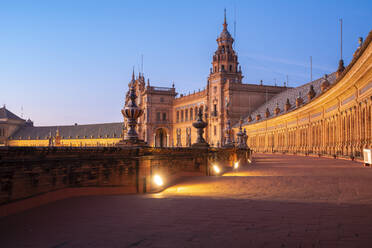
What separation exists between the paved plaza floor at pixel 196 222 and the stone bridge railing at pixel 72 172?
30 cm

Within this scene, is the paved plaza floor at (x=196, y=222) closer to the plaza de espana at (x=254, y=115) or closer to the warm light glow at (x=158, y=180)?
the warm light glow at (x=158, y=180)

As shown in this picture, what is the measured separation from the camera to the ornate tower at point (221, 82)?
3314 inches

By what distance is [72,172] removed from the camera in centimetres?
827

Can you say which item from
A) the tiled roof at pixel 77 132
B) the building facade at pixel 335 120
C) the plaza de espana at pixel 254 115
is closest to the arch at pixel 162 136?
the plaza de espana at pixel 254 115

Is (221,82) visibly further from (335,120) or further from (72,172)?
(72,172)

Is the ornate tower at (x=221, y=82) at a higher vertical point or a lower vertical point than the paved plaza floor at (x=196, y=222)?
higher

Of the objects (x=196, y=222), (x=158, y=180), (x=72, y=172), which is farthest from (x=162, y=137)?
(x=196, y=222)

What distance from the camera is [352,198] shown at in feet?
27.4

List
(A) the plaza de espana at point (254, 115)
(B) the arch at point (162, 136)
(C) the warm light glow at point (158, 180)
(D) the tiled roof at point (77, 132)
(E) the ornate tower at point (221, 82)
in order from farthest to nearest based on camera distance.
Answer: (D) the tiled roof at point (77, 132)
(B) the arch at point (162, 136)
(E) the ornate tower at point (221, 82)
(A) the plaza de espana at point (254, 115)
(C) the warm light glow at point (158, 180)

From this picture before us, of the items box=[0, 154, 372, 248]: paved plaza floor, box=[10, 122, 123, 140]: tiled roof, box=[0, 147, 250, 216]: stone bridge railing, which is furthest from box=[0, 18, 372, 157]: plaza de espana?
box=[0, 154, 372, 248]: paved plaza floor

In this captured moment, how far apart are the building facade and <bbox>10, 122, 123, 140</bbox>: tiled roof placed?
64.3 m

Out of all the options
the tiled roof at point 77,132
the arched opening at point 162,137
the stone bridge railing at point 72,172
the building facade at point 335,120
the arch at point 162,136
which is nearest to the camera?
the stone bridge railing at point 72,172

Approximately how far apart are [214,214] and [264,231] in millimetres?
1474

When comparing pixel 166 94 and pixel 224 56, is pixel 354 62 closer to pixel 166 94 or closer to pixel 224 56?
pixel 224 56
